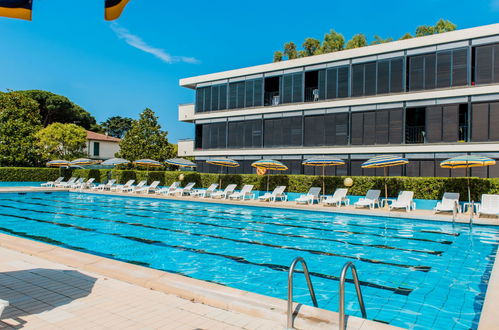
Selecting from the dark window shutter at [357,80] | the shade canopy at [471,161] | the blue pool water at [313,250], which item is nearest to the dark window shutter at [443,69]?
the dark window shutter at [357,80]

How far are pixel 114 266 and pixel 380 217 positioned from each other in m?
11.9

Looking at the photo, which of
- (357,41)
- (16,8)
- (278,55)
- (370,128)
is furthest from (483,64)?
(278,55)

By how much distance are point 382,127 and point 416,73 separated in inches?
151

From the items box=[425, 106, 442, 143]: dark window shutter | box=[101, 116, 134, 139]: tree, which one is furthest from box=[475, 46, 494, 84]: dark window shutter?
box=[101, 116, 134, 139]: tree

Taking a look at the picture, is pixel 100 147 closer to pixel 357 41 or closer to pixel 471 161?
pixel 357 41

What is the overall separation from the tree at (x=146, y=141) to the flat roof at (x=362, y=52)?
24.8 ft

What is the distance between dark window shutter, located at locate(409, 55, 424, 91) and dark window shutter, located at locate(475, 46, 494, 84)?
288cm

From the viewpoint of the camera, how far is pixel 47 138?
36.1 meters

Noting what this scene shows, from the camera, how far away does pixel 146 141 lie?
37.8m

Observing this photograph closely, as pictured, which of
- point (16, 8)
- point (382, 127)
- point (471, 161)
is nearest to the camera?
point (16, 8)

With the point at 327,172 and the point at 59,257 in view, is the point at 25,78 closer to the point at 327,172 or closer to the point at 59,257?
the point at 327,172

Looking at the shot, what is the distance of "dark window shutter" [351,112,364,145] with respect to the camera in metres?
23.6

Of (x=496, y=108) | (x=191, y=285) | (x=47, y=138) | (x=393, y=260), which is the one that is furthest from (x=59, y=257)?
(x=47, y=138)

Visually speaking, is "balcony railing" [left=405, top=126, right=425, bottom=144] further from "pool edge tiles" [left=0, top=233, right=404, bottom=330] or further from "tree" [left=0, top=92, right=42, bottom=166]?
"tree" [left=0, top=92, right=42, bottom=166]
